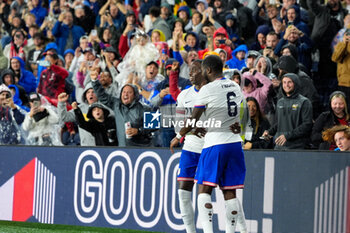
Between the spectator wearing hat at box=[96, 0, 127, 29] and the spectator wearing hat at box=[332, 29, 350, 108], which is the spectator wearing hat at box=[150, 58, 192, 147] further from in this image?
the spectator wearing hat at box=[96, 0, 127, 29]

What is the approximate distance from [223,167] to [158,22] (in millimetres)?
7037

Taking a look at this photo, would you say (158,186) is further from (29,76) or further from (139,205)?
(29,76)

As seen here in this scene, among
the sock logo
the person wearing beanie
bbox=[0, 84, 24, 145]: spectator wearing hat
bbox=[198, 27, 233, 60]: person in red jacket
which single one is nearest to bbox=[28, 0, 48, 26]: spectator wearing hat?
bbox=[0, 84, 24, 145]: spectator wearing hat

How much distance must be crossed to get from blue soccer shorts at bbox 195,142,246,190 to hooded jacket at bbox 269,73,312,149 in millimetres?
1688

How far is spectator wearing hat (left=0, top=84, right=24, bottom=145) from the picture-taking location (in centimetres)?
1035

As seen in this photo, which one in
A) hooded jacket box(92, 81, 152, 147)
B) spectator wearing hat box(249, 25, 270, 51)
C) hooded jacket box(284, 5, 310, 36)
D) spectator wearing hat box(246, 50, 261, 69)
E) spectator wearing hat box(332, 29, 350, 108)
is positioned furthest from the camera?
spectator wearing hat box(249, 25, 270, 51)

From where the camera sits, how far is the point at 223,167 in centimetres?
649

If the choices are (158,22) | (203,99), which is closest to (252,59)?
(158,22)

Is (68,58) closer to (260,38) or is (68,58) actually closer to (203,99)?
(260,38)

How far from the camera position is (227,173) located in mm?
6496

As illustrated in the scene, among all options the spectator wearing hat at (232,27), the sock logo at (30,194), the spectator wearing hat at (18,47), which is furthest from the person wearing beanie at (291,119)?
the spectator wearing hat at (18,47)

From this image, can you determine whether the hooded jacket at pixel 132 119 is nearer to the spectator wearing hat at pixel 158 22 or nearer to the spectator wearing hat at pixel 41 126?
the spectator wearing hat at pixel 41 126

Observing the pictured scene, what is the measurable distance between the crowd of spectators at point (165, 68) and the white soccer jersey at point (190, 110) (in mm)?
1276

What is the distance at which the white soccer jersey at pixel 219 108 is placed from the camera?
21.2 feet
